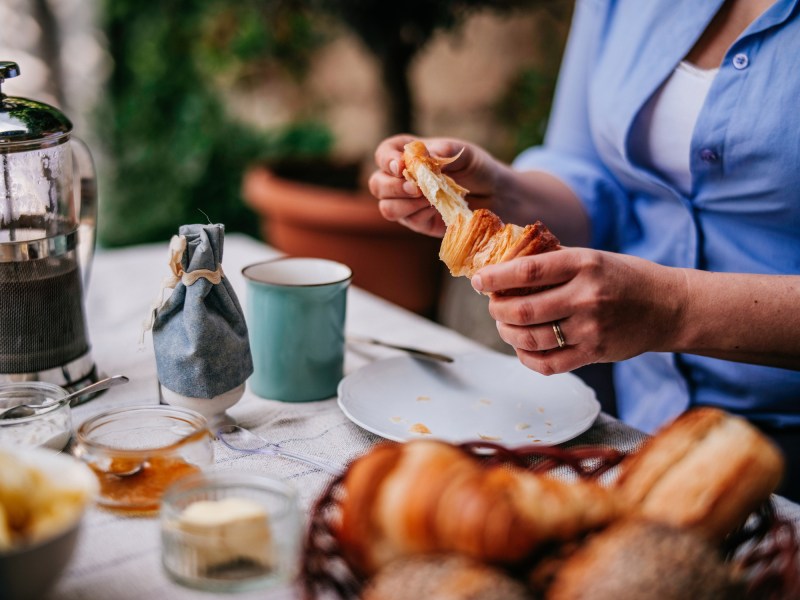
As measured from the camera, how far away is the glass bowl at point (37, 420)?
2.39 ft

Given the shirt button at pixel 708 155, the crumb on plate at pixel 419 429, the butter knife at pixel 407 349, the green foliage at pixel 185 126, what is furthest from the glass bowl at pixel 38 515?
the green foliage at pixel 185 126

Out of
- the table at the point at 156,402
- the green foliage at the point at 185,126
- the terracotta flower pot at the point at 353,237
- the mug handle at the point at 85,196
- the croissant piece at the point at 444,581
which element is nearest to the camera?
the croissant piece at the point at 444,581

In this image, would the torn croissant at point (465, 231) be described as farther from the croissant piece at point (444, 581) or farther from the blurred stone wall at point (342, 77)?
the blurred stone wall at point (342, 77)

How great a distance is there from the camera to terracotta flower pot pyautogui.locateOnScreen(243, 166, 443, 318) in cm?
224

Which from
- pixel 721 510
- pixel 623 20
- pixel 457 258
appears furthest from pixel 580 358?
pixel 623 20

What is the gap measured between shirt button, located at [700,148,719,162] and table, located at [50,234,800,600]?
40 centimetres

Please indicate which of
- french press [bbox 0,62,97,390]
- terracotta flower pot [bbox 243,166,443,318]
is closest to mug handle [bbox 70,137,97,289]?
french press [bbox 0,62,97,390]

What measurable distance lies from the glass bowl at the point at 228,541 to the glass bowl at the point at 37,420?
23 centimetres

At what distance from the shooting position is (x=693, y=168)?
1098mm

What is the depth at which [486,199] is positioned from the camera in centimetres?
119

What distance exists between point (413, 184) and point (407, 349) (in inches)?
9.3

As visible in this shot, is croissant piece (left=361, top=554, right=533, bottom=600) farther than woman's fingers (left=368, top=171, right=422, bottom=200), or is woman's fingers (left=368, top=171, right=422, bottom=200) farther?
woman's fingers (left=368, top=171, right=422, bottom=200)

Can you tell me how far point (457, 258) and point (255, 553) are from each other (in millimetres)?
418

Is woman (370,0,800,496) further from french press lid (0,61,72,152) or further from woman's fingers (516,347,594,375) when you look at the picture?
french press lid (0,61,72,152)
